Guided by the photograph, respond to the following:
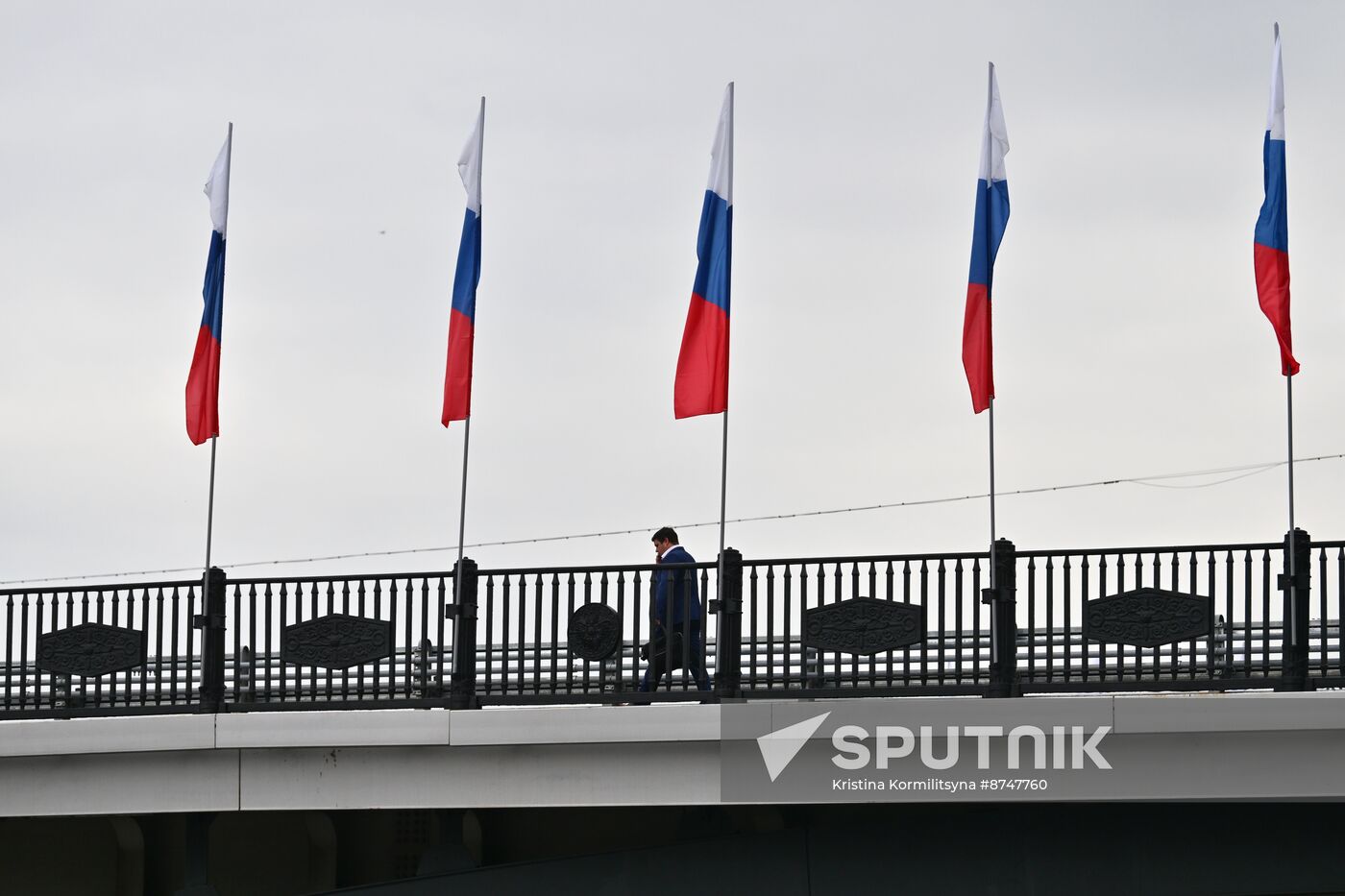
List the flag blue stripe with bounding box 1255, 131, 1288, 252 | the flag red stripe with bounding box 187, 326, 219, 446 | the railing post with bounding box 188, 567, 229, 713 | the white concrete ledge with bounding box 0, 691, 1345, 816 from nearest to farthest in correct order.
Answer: the white concrete ledge with bounding box 0, 691, 1345, 816
the railing post with bounding box 188, 567, 229, 713
the flag blue stripe with bounding box 1255, 131, 1288, 252
the flag red stripe with bounding box 187, 326, 219, 446

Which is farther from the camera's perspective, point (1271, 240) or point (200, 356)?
point (200, 356)

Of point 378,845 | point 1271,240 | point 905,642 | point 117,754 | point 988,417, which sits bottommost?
point 378,845

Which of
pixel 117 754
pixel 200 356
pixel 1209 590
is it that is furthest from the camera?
pixel 200 356

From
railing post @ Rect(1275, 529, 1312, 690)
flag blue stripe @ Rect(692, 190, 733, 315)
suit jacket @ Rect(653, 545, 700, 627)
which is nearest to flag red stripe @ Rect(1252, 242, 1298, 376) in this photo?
railing post @ Rect(1275, 529, 1312, 690)

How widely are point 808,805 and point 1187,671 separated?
3.88 m

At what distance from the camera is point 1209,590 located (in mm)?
16266

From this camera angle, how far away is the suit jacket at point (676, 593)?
677 inches

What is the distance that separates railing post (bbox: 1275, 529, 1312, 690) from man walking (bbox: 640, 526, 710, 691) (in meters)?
4.64

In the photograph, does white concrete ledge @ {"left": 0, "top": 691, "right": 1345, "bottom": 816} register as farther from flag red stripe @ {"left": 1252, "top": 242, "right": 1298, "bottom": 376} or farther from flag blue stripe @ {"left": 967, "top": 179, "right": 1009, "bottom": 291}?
flag blue stripe @ {"left": 967, "top": 179, "right": 1009, "bottom": 291}

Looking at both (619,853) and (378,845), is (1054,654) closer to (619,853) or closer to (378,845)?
(619,853)

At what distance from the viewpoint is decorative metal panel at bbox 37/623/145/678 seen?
18.0 m

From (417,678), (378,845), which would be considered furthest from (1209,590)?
(378,845)

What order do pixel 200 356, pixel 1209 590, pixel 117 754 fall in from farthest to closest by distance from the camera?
pixel 200 356 < pixel 117 754 < pixel 1209 590

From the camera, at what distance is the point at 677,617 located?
57.4 ft
